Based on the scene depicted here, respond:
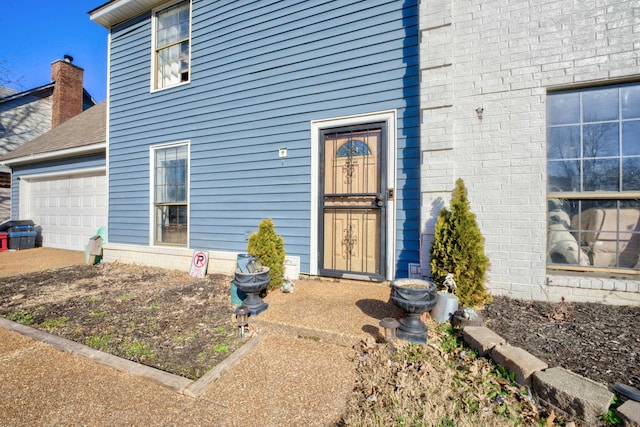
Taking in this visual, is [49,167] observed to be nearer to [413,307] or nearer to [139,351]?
[139,351]

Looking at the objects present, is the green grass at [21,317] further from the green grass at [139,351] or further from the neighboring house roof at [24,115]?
the neighboring house roof at [24,115]

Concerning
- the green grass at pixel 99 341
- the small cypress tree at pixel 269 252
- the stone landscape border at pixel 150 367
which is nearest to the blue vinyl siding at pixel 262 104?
the small cypress tree at pixel 269 252

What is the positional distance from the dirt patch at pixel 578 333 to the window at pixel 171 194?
5.55m

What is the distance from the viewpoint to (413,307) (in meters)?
2.55

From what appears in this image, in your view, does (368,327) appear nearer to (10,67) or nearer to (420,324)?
(420,324)

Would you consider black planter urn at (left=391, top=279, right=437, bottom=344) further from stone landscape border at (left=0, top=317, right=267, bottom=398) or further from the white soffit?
the white soffit

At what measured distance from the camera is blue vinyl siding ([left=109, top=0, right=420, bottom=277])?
4.07 meters

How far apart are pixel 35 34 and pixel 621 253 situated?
2001 cm

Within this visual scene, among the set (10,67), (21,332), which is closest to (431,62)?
(21,332)

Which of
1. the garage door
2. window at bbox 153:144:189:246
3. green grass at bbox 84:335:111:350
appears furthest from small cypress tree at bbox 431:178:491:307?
the garage door

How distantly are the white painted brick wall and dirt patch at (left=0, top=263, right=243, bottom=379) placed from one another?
2.71 m

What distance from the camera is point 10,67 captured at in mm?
13289

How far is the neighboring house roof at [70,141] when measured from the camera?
24.4ft

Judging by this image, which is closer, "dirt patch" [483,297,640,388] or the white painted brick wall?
"dirt patch" [483,297,640,388]
